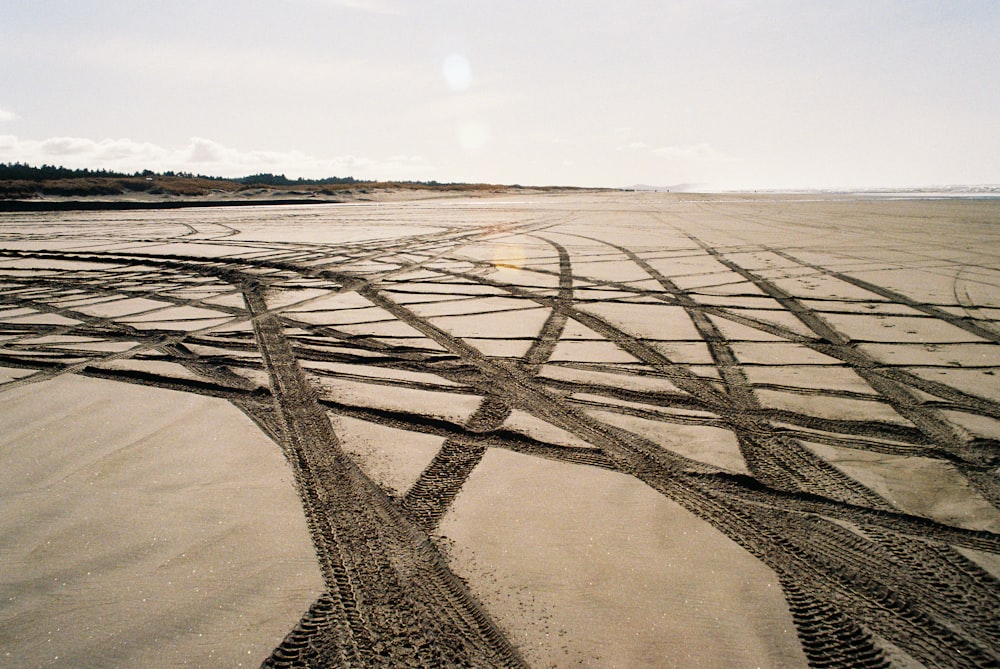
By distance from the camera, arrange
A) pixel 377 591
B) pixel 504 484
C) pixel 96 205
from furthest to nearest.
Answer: pixel 96 205 → pixel 504 484 → pixel 377 591

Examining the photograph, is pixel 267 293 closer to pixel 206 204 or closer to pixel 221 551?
pixel 221 551

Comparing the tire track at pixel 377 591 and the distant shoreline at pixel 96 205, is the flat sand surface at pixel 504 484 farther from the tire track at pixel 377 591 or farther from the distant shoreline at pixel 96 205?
the distant shoreline at pixel 96 205

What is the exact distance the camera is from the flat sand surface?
170cm

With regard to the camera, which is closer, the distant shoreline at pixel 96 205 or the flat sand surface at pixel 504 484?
the flat sand surface at pixel 504 484

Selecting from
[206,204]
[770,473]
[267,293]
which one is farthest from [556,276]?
[206,204]

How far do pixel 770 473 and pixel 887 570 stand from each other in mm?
679

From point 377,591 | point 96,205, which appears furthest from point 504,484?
point 96,205

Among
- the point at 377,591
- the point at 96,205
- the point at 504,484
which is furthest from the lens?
the point at 96,205

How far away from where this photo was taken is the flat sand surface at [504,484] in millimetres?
1696

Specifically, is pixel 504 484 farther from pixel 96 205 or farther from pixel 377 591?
pixel 96 205

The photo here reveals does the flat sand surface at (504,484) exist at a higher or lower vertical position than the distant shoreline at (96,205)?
lower

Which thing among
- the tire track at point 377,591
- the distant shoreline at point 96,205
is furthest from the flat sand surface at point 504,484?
the distant shoreline at point 96,205

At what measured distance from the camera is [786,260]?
28.4ft

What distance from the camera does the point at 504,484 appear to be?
8.18 ft
